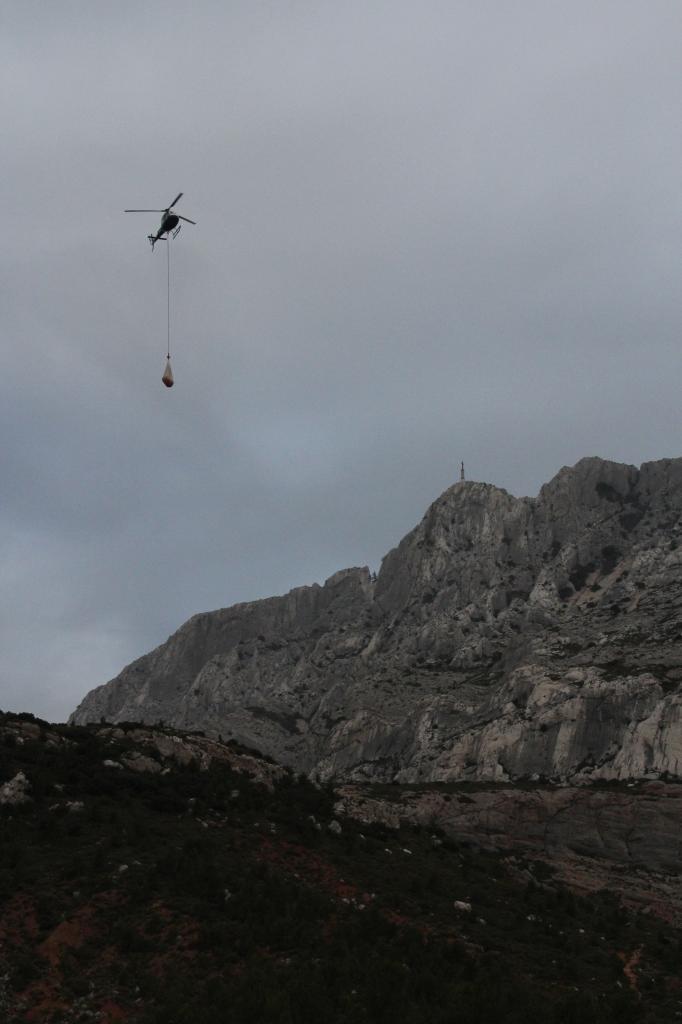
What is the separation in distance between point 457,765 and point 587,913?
47.1m

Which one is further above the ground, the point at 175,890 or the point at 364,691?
the point at 364,691

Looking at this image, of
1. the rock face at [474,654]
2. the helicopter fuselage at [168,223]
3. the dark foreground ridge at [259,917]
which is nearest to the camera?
the dark foreground ridge at [259,917]

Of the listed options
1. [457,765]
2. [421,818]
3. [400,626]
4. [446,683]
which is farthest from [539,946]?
[400,626]

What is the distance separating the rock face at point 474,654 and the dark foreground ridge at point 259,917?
37.6m

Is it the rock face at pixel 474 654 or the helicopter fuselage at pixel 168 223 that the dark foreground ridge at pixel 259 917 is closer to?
the helicopter fuselage at pixel 168 223

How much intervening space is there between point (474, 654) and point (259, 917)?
286 ft

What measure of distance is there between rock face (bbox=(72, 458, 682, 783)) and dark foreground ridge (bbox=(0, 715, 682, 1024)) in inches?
1478

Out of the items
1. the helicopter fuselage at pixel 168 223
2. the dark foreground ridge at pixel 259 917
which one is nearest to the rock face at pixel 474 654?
the dark foreground ridge at pixel 259 917

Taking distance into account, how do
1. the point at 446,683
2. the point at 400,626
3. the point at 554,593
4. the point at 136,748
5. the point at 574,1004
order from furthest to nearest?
1. the point at 400,626
2. the point at 554,593
3. the point at 446,683
4. the point at 136,748
5. the point at 574,1004

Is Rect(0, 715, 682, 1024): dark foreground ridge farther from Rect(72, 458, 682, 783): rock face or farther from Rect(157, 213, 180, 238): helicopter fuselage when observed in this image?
Rect(72, 458, 682, 783): rock face

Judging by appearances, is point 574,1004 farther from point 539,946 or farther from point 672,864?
point 672,864

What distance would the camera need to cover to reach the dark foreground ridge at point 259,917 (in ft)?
82.6

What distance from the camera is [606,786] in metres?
72.4

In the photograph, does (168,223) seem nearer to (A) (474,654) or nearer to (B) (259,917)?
(B) (259,917)
